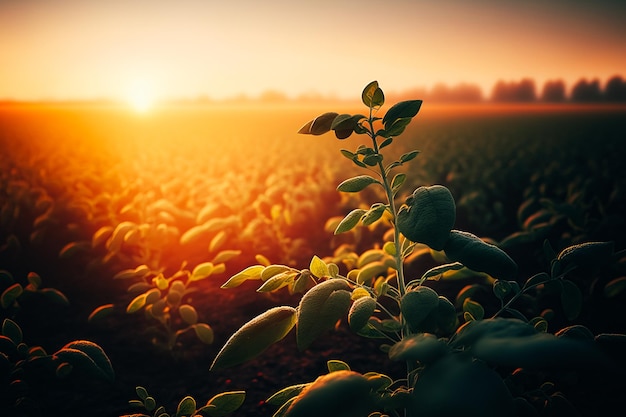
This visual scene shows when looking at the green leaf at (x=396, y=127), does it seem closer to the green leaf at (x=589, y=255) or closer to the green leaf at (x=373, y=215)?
the green leaf at (x=373, y=215)

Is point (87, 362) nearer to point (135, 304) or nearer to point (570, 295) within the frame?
point (135, 304)

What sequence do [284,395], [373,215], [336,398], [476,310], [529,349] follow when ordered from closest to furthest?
[529,349] < [336,398] < [373,215] < [284,395] < [476,310]

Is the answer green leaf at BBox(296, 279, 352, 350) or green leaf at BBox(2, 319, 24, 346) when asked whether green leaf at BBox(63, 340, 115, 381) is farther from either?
green leaf at BBox(296, 279, 352, 350)

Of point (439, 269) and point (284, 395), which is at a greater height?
point (439, 269)

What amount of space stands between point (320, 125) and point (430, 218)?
0.36m

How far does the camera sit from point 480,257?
89 cm

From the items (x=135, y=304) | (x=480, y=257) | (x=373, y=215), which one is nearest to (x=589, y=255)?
(x=480, y=257)

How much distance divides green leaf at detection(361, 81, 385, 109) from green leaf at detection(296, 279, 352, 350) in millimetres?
468

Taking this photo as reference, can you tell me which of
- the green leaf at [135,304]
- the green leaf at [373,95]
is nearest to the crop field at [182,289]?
the green leaf at [135,304]

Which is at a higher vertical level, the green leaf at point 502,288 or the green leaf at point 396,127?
the green leaf at point 396,127

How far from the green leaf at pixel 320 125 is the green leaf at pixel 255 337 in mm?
450

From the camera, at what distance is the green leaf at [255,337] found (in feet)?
2.85

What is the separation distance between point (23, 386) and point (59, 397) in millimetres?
793

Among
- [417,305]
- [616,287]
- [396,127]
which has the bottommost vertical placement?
[616,287]
